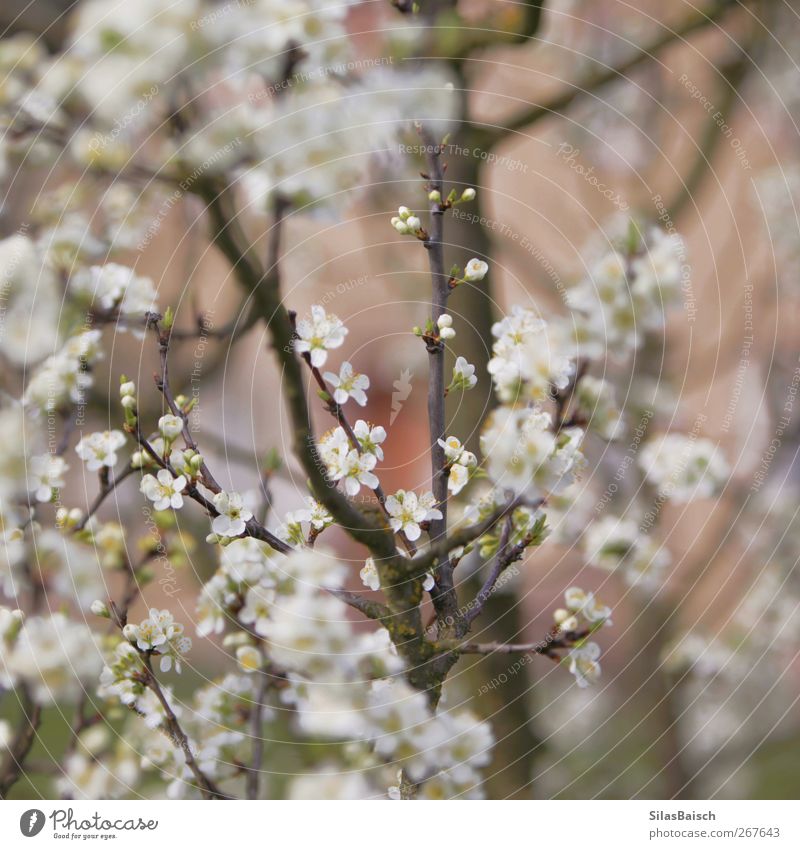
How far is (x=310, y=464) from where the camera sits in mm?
430

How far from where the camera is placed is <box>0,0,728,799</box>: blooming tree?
18.6 inches

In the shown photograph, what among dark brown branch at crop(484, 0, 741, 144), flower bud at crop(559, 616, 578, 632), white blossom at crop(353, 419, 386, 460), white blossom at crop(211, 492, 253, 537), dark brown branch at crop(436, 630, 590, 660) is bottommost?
dark brown branch at crop(436, 630, 590, 660)

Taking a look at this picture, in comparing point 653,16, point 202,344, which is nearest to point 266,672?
point 202,344

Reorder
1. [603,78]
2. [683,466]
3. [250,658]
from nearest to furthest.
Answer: [250,658] → [683,466] → [603,78]

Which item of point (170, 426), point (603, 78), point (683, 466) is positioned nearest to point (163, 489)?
point (170, 426)

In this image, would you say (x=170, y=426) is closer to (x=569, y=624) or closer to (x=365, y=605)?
(x=365, y=605)

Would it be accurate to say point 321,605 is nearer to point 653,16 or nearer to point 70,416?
point 70,416

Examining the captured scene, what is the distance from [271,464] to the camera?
1.71 feet

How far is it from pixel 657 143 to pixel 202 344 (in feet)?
2.72

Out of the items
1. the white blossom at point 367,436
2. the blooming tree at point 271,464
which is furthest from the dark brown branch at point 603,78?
the white blossom at point 367,436

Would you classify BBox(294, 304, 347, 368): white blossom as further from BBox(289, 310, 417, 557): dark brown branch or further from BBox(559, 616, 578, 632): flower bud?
BBox(559, 616, 578, 632): flower bud

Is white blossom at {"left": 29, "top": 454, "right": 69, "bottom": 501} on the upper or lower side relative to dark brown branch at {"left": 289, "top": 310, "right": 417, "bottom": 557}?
upper

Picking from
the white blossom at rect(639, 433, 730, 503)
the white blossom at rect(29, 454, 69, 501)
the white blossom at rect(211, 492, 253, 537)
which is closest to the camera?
the white blossom at rect(211, 492, 253, 537)

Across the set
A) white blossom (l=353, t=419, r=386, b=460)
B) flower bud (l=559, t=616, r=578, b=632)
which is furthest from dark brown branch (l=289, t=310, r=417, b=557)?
flower bud (l=559, t=616, r=578, b=632)
